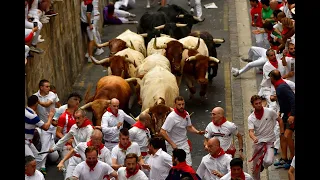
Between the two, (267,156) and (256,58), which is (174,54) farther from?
(267,156)

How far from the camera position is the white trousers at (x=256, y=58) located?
650 inches

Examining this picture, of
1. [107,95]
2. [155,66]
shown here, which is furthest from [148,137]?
[155,66]

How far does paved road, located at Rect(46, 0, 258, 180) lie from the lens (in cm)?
1484

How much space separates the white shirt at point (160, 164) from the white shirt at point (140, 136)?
3.20 feet

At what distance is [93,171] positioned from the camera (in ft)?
30.7

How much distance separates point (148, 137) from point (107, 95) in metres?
2.97

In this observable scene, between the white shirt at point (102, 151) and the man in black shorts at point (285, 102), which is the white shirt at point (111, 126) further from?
the man in black shorts at point (285, 102)

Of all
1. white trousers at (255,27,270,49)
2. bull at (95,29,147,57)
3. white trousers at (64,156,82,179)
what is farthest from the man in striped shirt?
white trousers at (255,27,270,49)

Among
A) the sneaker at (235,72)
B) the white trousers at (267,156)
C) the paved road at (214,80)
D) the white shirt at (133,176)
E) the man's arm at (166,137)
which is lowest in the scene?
the paved road at (214,80)

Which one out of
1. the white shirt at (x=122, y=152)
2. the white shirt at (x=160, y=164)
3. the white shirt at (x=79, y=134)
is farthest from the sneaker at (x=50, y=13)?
the white shirt at (x=160, y=164)

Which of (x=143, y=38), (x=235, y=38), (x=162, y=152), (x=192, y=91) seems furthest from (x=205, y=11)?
(x=162, y=152)

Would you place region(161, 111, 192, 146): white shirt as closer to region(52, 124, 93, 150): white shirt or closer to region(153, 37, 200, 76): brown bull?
region(52, 124, 93, 150): white shirt
